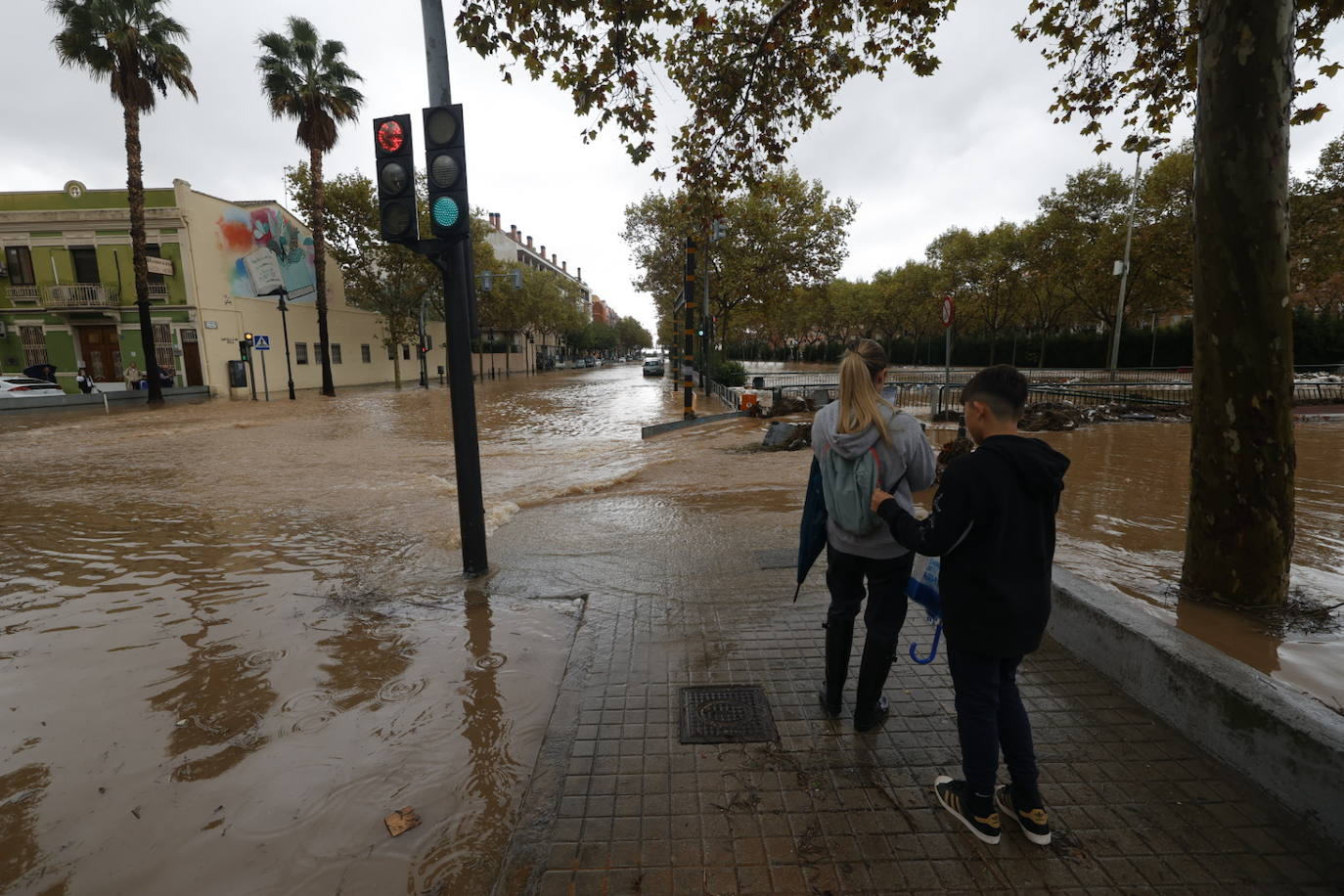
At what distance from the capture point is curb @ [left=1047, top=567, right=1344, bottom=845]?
2258mm

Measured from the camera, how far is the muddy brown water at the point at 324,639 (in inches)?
99.3

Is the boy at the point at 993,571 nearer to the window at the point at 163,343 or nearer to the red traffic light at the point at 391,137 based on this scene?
the red traffic light at the point at 391,137

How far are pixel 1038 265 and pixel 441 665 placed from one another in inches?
1596

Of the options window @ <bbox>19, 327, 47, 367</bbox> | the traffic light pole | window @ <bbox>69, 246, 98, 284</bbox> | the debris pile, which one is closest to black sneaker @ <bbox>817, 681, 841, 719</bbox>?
the debris pile

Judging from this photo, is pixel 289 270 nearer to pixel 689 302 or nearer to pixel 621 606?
pixel 689 302

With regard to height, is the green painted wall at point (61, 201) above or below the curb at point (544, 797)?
above

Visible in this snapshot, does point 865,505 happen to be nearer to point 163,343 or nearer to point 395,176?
point 395,176

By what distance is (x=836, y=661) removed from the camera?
10.0 feet

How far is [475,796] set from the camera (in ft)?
8.99

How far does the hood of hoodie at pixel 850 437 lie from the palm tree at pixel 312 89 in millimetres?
30321

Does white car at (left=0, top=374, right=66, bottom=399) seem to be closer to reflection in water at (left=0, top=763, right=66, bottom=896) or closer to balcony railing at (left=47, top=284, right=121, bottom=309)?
balcony railing at (left=47, top=284, right=121, bottom=309)

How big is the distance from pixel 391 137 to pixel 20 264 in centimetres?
3507

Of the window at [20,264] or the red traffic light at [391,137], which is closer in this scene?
the red traffic light at [391,137]

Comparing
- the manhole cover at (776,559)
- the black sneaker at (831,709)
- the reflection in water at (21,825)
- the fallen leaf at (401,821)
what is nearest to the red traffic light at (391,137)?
the reflection in water at (21,825)
